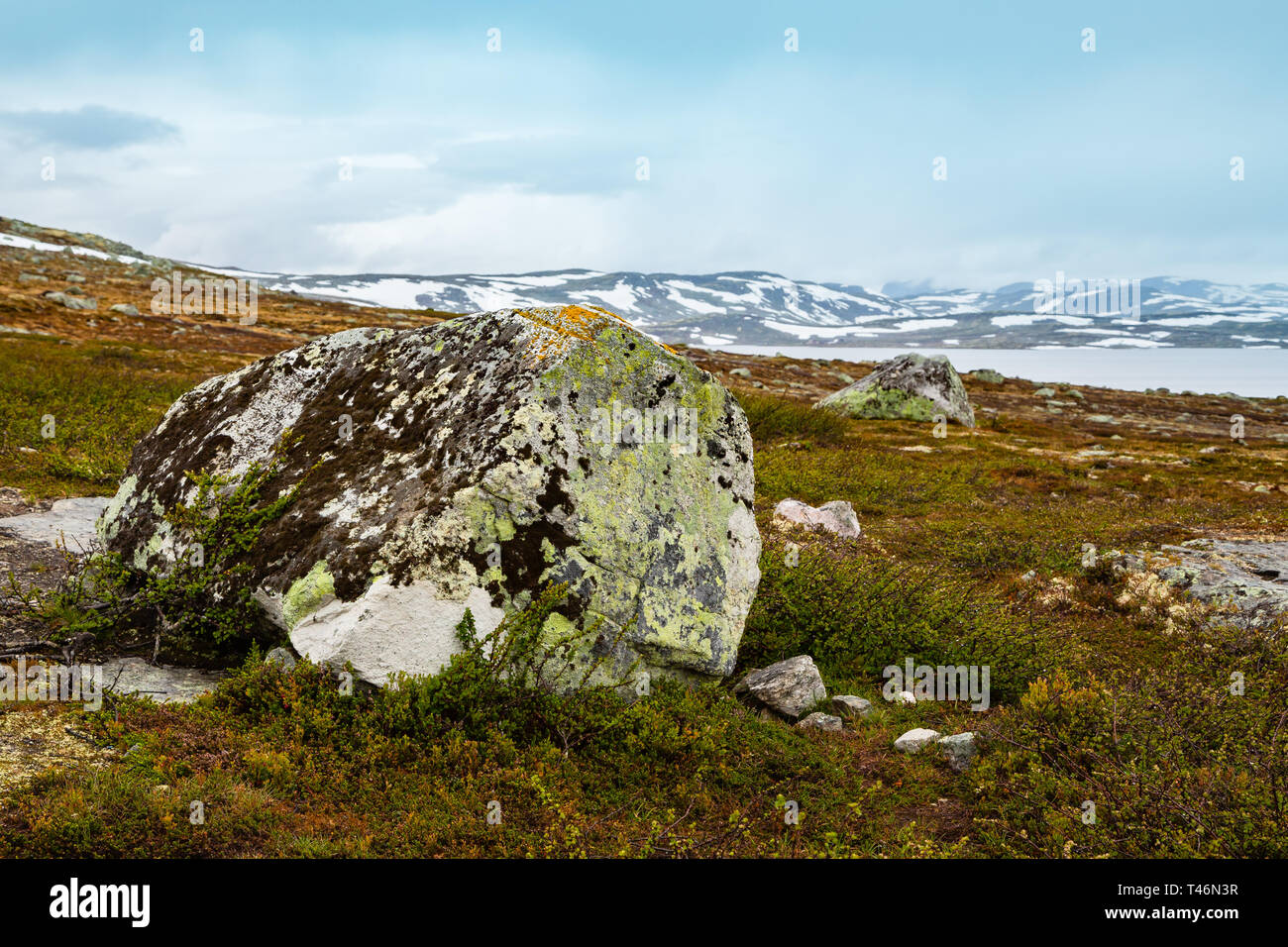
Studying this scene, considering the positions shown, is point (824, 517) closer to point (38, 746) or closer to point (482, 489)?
point (482, 489)

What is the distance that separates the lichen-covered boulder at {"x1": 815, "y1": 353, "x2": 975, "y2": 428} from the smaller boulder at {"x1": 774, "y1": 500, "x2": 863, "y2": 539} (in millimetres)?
24247

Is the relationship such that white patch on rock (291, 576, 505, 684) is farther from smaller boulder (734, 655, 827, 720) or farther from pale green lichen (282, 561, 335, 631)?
smaller boulder (734, 655, 827, 720)

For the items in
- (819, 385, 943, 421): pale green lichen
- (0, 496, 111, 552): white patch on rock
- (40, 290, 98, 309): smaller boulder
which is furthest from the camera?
(40, 290, 98, 309): smaller boulder

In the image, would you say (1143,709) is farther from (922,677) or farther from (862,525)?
(862,525)

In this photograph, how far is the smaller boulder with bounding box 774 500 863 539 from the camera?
1413cm

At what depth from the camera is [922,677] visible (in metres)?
8.31

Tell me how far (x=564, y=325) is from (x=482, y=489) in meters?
2.13

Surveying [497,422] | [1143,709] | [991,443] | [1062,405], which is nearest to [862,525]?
[1143,709]

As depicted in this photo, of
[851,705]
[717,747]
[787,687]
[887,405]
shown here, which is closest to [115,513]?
[717,747]

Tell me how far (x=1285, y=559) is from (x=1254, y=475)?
1760 cm

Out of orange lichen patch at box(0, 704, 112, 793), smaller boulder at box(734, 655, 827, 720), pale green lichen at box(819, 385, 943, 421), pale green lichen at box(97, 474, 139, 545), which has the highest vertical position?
pale green lichen at box(819, 385, 943, 421)

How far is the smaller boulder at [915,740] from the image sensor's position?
22.2 feet

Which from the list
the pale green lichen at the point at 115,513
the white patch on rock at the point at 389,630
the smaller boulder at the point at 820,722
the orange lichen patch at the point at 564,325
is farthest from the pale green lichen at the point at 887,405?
the white patch on rock at the point at 389,630

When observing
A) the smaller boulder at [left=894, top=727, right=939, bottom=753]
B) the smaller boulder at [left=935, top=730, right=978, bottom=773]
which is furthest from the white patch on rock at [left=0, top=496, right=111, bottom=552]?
the smaller boulder at [left=935, top=730, right=978, bottom=773]
